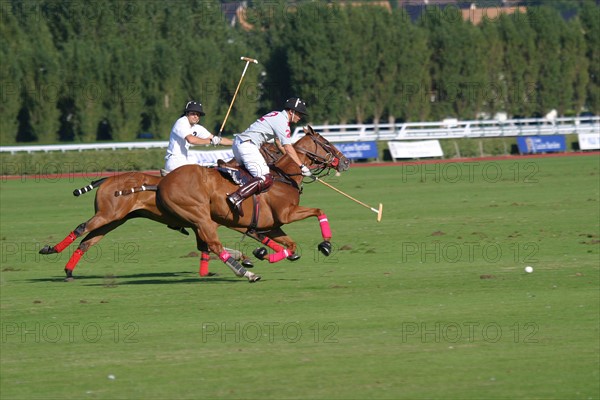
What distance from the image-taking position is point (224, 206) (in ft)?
43.0

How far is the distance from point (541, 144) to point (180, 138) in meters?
30.2

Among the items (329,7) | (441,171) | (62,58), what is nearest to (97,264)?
(441,171)

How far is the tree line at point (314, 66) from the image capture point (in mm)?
56219

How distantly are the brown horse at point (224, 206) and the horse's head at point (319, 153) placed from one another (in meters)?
0.45

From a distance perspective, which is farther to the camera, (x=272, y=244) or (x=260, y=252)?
(x=272, y=244)

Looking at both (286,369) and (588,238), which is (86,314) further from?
(588,238)

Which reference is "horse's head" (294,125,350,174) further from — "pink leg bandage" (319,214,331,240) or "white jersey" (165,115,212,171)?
"white jersey" (165,115,212,171)

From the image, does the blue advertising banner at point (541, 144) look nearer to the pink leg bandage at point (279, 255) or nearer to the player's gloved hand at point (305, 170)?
the player's gloved hand at point (305, 170)

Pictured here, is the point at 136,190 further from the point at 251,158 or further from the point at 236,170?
the point at 251,158

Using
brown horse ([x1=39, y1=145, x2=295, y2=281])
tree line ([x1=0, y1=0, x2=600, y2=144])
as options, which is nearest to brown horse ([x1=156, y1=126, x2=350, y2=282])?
brown horse ([x1=39, y1=145, x2=295, y2=281])

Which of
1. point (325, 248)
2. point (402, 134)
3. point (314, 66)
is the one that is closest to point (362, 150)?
point (402, 134)

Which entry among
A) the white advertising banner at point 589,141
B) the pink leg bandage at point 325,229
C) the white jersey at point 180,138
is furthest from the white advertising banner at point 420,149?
the pink leg bandage at point 325,229

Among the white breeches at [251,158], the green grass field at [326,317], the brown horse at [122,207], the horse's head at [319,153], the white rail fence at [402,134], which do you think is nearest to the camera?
the green grass field at [326,317]

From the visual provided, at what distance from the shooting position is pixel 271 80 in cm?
6488
